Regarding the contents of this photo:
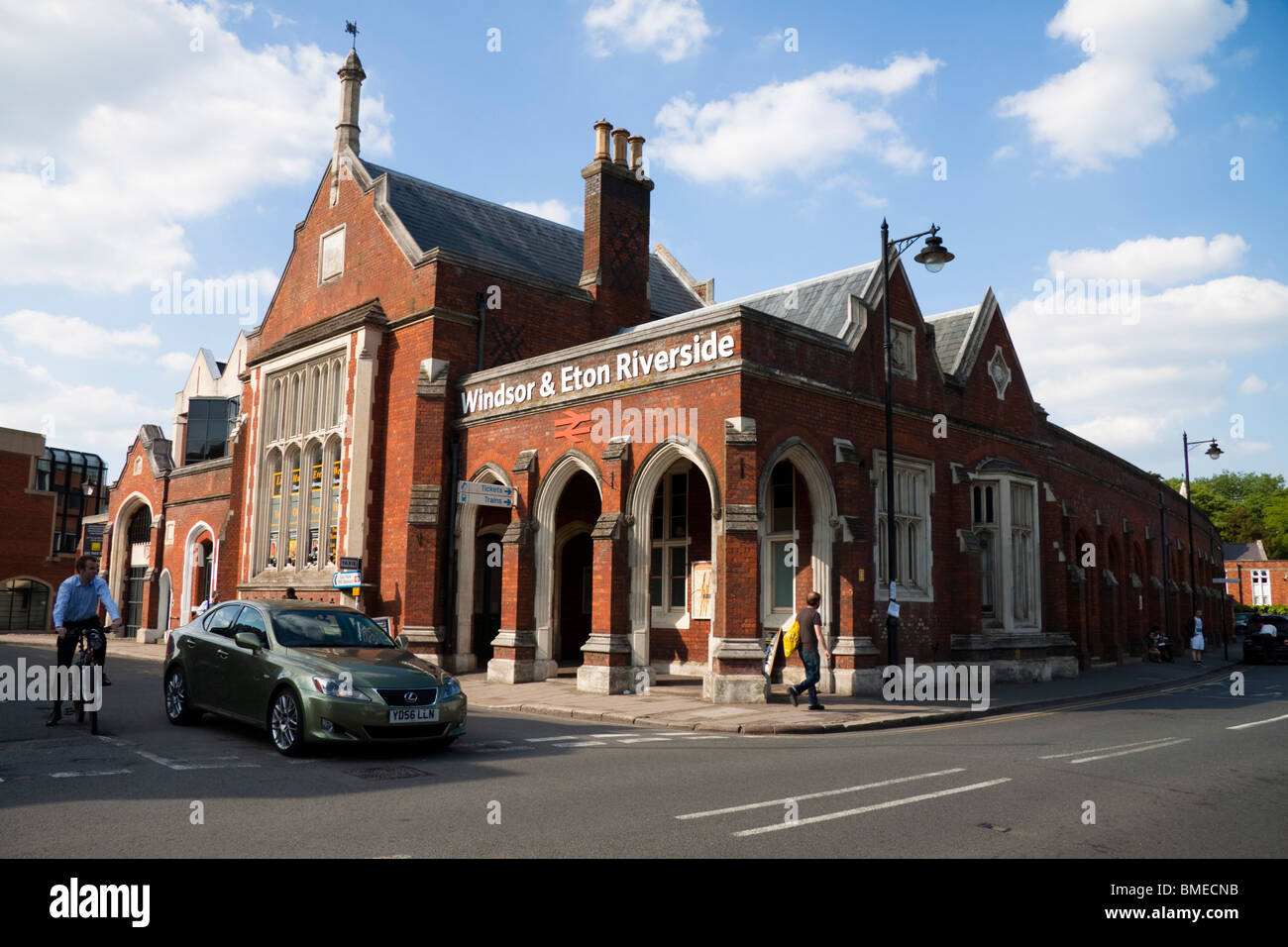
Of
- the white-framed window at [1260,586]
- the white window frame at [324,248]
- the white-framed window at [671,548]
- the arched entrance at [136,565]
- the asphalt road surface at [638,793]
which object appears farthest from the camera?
the white-framed window at [1260,586]

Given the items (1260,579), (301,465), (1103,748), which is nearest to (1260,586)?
(1260,579)

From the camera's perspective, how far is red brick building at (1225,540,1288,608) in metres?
80.1

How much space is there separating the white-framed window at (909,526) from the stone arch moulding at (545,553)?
242 inches

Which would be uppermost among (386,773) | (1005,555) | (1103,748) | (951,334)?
(951,334)

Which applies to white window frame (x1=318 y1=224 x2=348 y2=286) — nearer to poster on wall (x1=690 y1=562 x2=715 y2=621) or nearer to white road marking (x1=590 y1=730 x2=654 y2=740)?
poster on wall (x1=690 y1=562 x2=715 y2=621)

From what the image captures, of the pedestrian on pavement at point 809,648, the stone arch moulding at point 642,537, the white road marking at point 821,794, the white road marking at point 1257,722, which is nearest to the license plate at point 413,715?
the white road marking at point 821,794

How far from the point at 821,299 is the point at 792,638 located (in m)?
9.76

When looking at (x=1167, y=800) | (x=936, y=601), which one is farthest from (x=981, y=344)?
(x=1167, y=800)

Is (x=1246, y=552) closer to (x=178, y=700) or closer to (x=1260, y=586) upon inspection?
(x=1260, y=586)

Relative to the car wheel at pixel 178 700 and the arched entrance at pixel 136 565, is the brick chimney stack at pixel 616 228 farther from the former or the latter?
the arched entrance at pixel 136 565

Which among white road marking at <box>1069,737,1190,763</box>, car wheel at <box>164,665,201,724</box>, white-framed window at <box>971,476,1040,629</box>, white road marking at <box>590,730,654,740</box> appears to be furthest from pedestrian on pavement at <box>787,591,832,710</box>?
car wheel at <box>164,665,201,724</box>

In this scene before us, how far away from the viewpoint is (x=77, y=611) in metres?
10.8

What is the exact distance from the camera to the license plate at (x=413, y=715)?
9.09m
